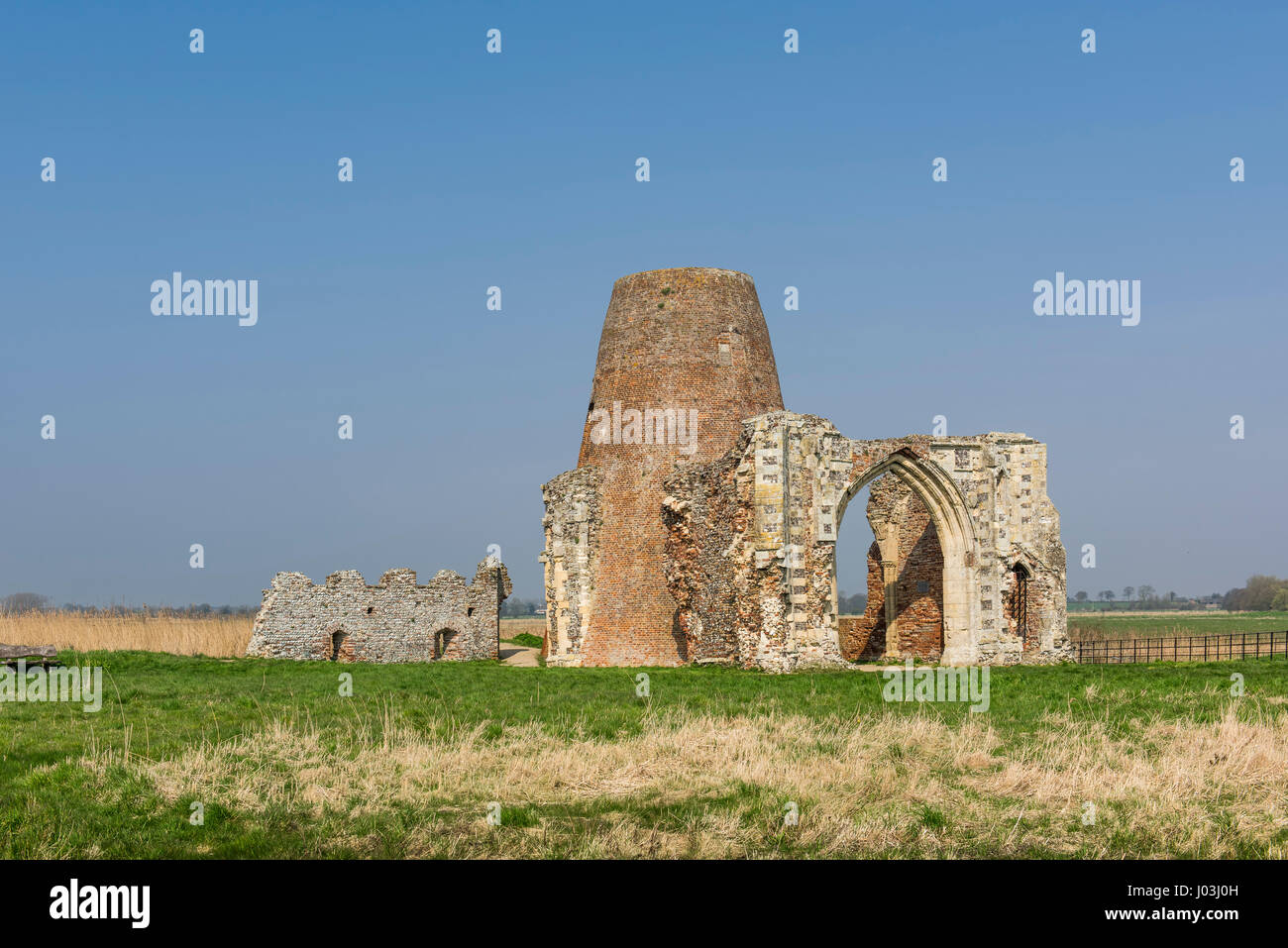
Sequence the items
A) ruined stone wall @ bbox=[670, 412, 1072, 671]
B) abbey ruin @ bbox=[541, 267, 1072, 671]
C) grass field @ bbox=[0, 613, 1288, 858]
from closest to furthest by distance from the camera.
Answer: grass field @ bbox=[0, 613, 1288, 858], ruined stone wall @ bbox=[670, 412, 1072, 671], abbey ruin @ bbox=[541, 267, 1072, 671]

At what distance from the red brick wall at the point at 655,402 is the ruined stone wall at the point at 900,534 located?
1336mm

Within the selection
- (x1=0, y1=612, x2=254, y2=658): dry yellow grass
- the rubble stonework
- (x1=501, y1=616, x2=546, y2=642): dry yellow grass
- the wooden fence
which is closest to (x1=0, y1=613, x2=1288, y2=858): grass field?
(x1=0, y1=612, x2=254, y2=658): dry yellow grass

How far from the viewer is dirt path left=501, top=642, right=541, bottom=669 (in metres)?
31.6

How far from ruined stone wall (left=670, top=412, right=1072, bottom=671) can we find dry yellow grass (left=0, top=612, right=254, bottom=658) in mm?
12117

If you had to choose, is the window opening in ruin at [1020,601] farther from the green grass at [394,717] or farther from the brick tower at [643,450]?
the brick tower at [643,450]

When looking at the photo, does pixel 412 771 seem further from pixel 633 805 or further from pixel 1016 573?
pixel 1016 573

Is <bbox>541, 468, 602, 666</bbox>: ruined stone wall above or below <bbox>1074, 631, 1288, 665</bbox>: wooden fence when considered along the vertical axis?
above

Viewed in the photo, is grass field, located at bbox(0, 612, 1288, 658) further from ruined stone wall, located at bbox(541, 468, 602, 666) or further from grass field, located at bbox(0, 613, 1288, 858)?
grass field, located at bbox(0, 613, 1288, 858)

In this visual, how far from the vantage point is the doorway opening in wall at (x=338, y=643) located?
105ft

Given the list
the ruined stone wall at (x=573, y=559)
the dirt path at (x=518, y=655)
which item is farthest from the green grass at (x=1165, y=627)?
the ruined stone wall at (x=573, y=559)

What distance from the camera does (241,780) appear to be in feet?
34.7

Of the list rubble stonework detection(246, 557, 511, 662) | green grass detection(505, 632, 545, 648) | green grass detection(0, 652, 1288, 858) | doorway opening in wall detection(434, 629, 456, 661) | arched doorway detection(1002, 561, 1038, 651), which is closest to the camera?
green grass detection(0, 652, 1288, 858)
